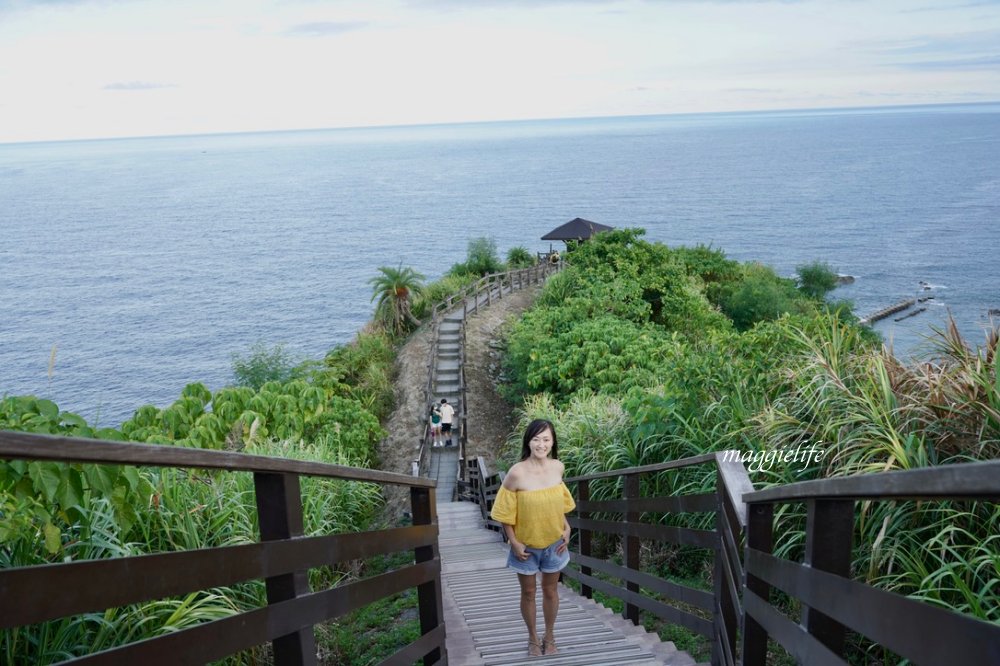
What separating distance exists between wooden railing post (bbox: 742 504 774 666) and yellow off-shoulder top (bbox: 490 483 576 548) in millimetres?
2222

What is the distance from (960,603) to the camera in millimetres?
4082

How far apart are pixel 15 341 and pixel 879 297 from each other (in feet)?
194

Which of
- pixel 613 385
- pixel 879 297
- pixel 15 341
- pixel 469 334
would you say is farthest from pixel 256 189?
pixel 613 385

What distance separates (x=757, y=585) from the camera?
3031 mm

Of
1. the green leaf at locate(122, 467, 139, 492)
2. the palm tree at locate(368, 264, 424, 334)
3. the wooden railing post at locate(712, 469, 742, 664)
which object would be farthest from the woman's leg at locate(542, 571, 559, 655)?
the palm tree at locate(368, 264, 424, 334)

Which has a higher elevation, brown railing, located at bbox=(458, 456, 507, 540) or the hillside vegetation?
the hillside vegetation

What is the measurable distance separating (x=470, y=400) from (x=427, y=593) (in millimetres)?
21018

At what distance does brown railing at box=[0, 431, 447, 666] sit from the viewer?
156 cm

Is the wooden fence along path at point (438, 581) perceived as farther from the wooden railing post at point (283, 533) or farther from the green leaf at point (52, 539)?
the green leaf at point (52, 539)

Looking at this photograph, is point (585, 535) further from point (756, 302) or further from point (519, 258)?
point (519, 258)

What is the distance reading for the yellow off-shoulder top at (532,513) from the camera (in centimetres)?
527

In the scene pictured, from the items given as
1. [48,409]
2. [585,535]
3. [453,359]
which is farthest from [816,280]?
[48,409]

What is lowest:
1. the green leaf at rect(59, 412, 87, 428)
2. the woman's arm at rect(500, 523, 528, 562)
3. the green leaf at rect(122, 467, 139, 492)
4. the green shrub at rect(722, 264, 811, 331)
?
the woman's arm at rect(500, 523, 528, 562)

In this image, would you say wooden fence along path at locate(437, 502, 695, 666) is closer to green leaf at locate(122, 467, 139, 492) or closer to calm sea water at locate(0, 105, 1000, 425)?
green leaf at locate(122, 467, 139, 492)
